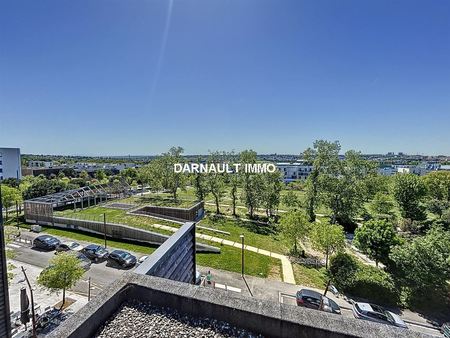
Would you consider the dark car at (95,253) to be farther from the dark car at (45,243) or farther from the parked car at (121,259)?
the dark car at (45,243)

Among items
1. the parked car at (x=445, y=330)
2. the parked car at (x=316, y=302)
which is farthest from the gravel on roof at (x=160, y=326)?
the parked car at (x=445, y=330)

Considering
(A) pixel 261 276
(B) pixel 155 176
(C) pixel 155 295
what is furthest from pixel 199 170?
(C) pixel 155 295

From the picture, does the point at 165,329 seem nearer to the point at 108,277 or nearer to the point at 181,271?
the point at 181,271

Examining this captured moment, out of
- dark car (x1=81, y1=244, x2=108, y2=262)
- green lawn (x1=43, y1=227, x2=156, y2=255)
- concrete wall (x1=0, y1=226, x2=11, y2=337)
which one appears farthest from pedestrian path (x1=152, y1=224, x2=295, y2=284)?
concrete wall (x1=0, y1=226, x2=11, y2=337)

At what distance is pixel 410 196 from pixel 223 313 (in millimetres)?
35670

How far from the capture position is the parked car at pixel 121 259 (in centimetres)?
1675

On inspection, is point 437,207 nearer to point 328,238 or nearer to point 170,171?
point 328,238

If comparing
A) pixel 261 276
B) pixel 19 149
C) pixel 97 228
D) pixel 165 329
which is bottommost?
pixel 261 276

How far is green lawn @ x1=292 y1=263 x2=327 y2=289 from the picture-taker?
1630cm

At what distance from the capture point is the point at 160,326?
157 inches

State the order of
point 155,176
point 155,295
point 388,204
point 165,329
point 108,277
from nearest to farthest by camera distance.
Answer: point 165,329 → point 155,295 → point 108,277 → point 388,204 → point 155,176

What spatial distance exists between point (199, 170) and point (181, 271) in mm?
27641

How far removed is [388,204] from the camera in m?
32.2

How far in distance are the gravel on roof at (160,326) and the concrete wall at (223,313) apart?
3.8 inches
